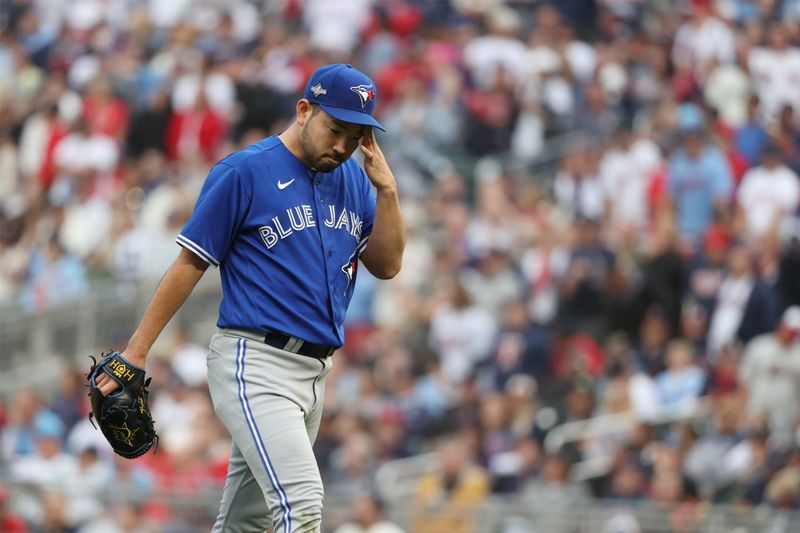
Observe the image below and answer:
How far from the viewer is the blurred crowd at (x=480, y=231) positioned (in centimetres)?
1216

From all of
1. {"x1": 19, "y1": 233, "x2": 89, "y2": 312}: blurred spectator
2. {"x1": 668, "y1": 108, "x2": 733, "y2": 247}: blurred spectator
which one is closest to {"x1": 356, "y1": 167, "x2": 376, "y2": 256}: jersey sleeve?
{"x1": 668, "y1": 108, "x2": 733, "y2": 247}: blurred spectator

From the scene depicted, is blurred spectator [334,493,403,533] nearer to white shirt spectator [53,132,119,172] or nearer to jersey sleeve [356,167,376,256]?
jersey sleeve [356,167,376,256]

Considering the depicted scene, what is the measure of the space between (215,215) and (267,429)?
2.73 ft

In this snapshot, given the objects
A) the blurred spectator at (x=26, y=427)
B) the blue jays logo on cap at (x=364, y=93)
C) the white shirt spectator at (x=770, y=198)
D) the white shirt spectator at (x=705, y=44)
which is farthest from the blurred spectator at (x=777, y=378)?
the blurred spectator at (x=26, y=427)

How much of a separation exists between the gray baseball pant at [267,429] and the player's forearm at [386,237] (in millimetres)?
478

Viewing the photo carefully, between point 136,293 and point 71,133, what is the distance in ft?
9.65

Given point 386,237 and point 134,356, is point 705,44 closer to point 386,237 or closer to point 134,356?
point 386,237

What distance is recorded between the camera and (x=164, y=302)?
6.05 metres

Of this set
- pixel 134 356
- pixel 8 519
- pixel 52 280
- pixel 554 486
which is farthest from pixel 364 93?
pixel 52 280

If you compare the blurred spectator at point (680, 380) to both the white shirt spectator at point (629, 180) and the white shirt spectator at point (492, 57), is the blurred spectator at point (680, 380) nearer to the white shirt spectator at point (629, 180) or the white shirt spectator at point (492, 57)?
the white shirt spectator at point (629, 180)

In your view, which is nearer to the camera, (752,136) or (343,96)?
(343,96)

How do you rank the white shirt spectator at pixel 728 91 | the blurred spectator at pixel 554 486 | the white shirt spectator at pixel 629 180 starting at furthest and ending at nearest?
the white shirt spectator at pixel 728 91 → the white shirt spectator at pixel 629 180 → the blurred spectator at pixel 554 486

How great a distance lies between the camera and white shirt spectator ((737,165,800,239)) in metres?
13.5

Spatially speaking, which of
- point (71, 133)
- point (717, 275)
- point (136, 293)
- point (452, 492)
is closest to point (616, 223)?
point (717, 275)
